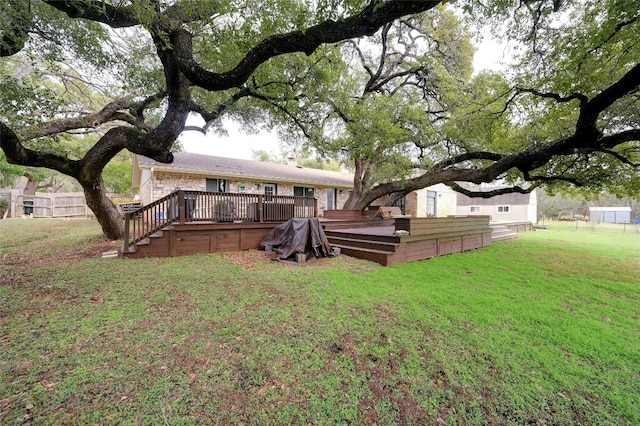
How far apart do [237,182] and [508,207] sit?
24.9 metres

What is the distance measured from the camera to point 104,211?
7449 mm

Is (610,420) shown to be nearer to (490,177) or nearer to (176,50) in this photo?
(176,50)

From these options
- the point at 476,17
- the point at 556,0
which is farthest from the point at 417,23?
the point at 556,0

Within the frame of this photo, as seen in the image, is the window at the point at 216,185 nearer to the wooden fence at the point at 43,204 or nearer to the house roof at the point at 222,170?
the house roof at the point at 222,170

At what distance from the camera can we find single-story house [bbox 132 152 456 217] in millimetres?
10828

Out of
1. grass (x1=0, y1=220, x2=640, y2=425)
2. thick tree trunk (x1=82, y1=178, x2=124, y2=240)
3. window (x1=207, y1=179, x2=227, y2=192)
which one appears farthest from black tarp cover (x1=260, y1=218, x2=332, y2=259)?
window (x1=207, y1=179, x2=227, y2=192)

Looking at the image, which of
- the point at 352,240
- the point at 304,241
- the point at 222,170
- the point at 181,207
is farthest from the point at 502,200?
the point at 181,207

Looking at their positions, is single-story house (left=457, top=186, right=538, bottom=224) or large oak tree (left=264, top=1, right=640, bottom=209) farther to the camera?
single-story house (left=457, top=186, right=538, bottom=224)

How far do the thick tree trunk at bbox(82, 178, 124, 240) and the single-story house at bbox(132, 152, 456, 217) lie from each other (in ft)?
10.1

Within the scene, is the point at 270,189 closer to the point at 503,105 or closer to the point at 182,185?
the point at 182,185

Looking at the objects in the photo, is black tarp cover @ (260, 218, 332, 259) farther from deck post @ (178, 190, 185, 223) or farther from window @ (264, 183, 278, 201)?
window @ (264, 183, 278, 201)

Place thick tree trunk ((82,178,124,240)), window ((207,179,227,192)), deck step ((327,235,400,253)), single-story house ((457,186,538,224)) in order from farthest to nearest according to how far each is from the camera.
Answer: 1. single-story house ((457,186,538,224))
2. window ((207,179,227,192))
3. thick tree trunk ((82,178,124,240))
4. deck step ((327,235,400,253))

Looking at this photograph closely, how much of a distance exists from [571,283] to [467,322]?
12.1 ft

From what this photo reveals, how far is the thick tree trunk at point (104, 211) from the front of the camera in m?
7.01
